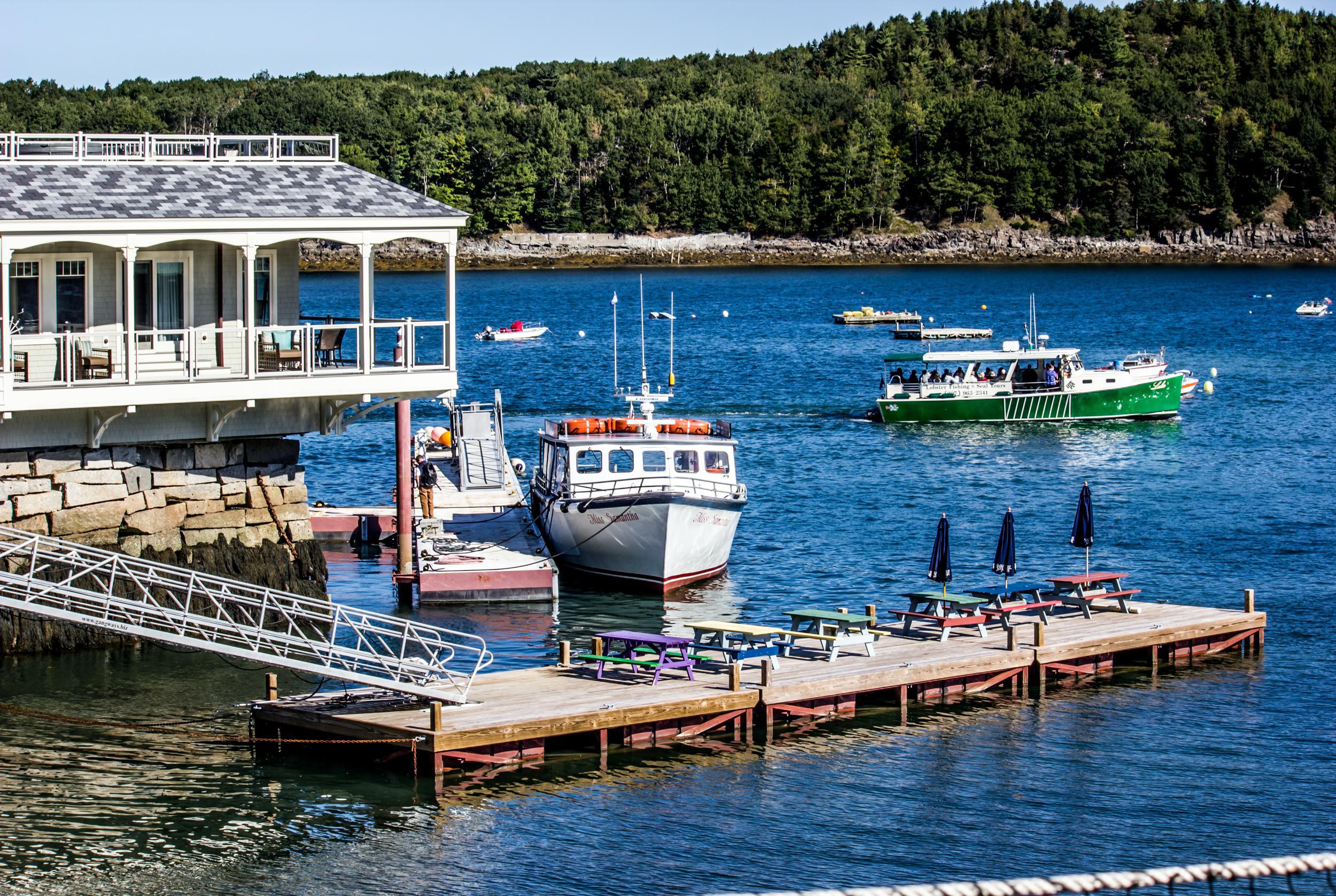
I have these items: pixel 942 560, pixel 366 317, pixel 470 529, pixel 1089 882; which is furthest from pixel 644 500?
pixel 1089 882

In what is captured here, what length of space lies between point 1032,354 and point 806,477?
58.2ft

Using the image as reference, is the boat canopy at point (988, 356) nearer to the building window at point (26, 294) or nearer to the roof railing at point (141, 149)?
the roof railing at point (141, 149)

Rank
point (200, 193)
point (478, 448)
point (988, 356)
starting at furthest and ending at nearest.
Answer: point (988, 356) < point (478, 448) < point (200, 193)

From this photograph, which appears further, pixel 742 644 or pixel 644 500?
pixel 644 500

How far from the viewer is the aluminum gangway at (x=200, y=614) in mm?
26547

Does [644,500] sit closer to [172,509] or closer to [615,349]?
[172,509]

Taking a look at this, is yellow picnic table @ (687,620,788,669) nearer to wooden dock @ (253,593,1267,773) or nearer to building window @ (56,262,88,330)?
wooden dock @ (253,593,1267,773)

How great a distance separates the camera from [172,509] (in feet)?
107

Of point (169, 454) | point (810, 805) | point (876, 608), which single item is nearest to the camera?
point (810, 805)

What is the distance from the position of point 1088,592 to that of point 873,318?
99.3 m

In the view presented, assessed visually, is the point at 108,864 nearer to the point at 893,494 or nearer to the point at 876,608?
the point at 876,608

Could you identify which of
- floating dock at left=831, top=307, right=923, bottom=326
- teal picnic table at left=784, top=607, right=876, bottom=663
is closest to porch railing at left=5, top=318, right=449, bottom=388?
teal picnic table at left=784, top=607, right=876, bottom=663

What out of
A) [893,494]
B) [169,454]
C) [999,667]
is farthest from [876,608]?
[893,494]

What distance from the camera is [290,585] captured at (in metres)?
33.2
